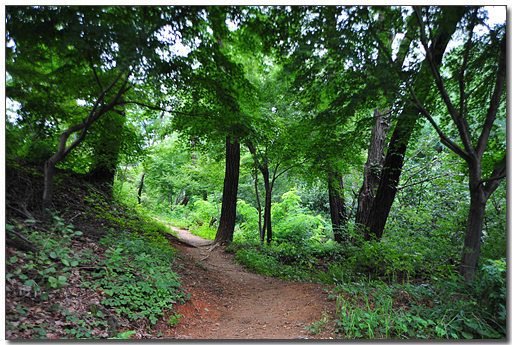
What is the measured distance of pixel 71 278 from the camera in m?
2.37

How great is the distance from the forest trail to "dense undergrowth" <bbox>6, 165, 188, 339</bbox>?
303 mm

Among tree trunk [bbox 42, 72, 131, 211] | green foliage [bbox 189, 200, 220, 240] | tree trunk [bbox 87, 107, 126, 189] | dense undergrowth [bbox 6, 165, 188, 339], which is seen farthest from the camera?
green foliage [bbox 189, 200, 220, 240]

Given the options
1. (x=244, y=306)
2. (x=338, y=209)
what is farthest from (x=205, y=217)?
(x=244, y=306)

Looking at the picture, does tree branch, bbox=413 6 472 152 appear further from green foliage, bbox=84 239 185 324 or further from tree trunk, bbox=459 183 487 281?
green foliage, bbox=84 239 185 324

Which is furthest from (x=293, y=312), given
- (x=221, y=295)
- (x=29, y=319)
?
(x=29, y=319)

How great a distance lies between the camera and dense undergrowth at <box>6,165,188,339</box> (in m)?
1.94

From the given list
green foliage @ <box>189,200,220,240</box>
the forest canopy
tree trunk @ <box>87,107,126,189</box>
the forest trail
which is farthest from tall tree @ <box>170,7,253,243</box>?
green foliage @ <box>189,200,220,240</box>

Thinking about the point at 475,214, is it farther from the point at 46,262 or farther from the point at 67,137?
the point at 67,137

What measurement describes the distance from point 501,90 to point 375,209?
267 centimetres

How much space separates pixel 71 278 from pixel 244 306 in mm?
2196

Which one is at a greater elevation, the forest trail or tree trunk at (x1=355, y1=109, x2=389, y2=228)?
tree trunk at (x1=355, y1=109, x2=389, y2=228)

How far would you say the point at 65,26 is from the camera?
2.51 m

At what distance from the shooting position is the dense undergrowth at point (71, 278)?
1941mm

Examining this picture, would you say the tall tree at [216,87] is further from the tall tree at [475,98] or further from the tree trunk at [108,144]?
the tall tree at [475,98]
